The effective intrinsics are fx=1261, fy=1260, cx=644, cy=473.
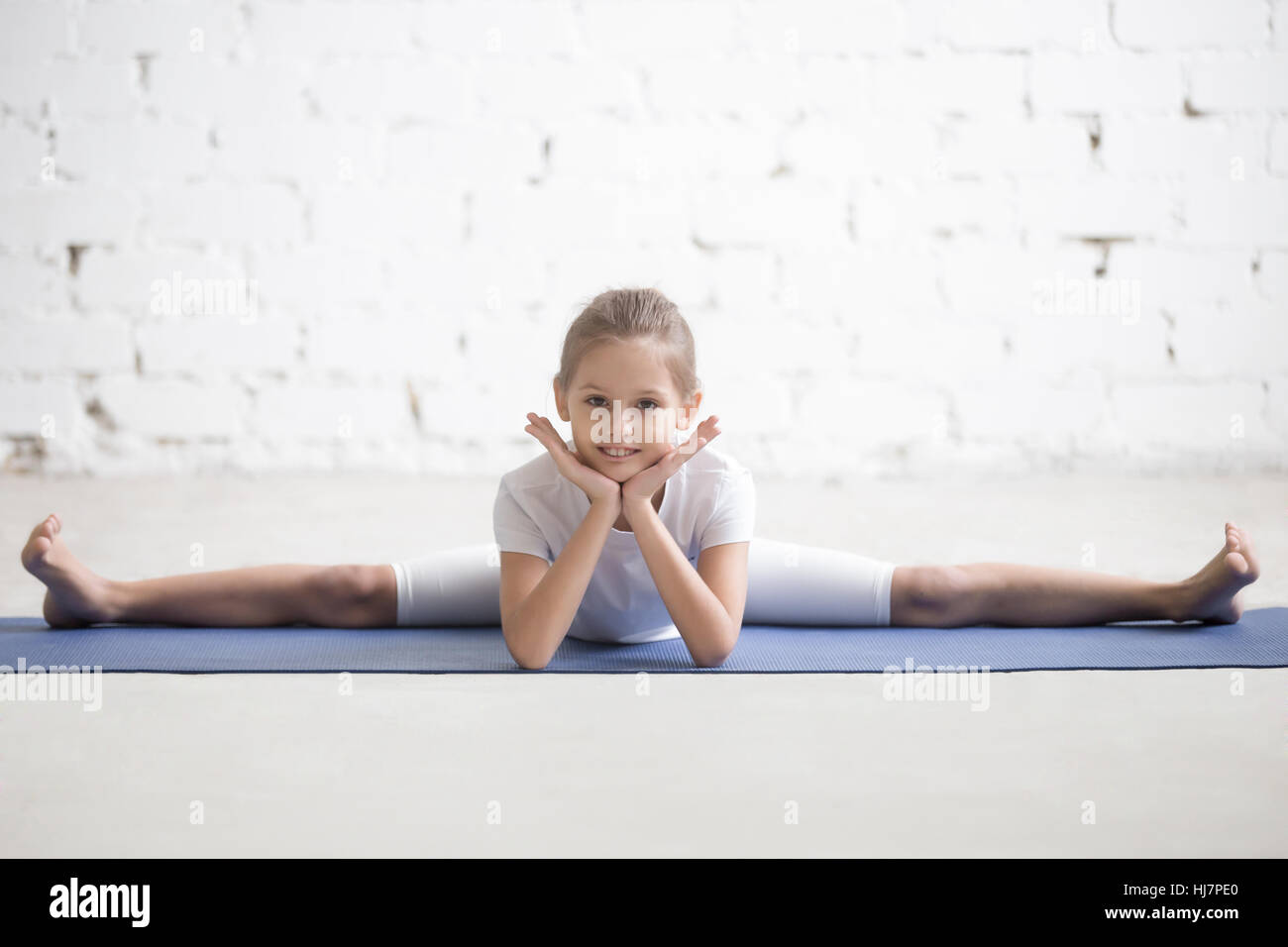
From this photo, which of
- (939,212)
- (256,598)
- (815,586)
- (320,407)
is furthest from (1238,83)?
(256,598)

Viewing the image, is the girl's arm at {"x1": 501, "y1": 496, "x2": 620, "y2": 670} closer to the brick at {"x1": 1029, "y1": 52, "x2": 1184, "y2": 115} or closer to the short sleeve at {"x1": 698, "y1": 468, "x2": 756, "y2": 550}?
the short sleeve at {"x1": 698, "y1": 468, "x2": 756, "y2": 550}

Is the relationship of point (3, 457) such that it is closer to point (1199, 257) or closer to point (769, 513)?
point (769, 513)

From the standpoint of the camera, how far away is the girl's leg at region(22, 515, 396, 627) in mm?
1863

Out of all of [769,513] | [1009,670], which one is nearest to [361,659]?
[1009,670]

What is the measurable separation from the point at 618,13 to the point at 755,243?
0.81 meters

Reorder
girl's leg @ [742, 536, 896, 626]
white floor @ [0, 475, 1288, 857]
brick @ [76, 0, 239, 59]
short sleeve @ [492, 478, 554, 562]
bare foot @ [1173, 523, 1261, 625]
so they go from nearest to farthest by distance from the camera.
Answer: white floor @ [0, 475, 1288, 857] < short sleeve @ [492, 478, 554, 562] < bare foot @ [1173, 523, 1261, 625] < girl's leg @ [742, 536, 896, 626] < brick @ [76, 0, 239, 59]

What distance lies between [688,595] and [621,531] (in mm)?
186

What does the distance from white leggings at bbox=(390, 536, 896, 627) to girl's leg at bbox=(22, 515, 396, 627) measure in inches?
1.8

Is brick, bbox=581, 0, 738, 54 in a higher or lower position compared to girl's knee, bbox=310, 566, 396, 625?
higher

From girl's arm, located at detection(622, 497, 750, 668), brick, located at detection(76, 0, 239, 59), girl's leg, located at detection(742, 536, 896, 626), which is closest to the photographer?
girl's arm, located at detection(622, 497, 750, 668)

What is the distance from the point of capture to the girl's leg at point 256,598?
1.86 m

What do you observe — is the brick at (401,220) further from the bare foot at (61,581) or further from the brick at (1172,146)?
the bare foot at (61,581)

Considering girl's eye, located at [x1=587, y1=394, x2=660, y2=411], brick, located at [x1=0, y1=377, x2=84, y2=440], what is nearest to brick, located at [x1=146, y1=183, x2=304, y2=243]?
brick, located at [x1=0, y1=377, x2=84, y2=440]

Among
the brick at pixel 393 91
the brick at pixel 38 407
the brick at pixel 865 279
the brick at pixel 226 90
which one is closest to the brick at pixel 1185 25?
the brick at pixel 865 279
